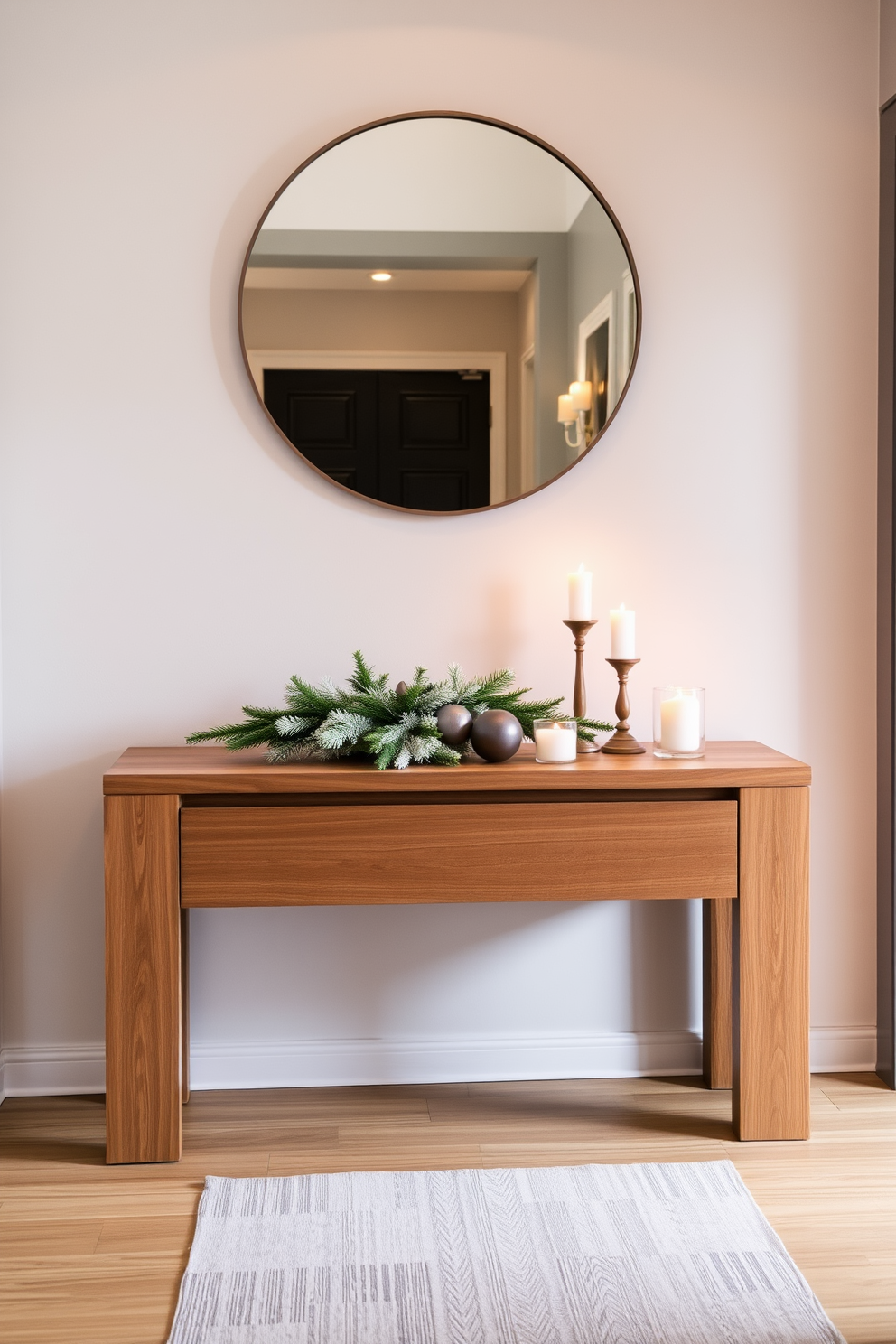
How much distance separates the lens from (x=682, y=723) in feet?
7.32

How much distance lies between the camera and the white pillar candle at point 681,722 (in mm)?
2232

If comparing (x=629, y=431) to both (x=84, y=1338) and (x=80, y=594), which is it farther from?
(x=84, y=1338)

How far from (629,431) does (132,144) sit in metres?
1.19

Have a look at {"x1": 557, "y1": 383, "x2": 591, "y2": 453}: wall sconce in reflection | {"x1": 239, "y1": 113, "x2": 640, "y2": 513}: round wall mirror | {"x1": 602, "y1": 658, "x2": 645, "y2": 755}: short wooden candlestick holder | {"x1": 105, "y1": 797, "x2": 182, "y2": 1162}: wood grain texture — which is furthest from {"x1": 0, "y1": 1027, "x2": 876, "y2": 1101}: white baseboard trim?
{"x1": 557, "y1": 383, "x2": 591, "y2": 453}: wall sconce in reflection

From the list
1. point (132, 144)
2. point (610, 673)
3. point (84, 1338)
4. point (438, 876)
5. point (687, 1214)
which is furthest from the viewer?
point (610, 673)

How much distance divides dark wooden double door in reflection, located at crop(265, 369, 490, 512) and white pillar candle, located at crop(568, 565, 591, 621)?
0.28 meters

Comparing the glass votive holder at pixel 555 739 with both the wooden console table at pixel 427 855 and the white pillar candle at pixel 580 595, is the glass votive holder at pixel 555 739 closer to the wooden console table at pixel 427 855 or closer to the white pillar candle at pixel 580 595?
the wooden console table at pixel 427 855

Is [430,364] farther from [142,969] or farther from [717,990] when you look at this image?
[717,990]

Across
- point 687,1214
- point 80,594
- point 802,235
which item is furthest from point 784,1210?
point 802,235

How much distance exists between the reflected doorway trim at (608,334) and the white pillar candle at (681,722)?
642mm

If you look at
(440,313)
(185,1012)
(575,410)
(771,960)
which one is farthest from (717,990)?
(440,313)

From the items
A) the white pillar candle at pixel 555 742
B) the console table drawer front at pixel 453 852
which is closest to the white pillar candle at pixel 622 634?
the white pillar candle at pixel 555 742

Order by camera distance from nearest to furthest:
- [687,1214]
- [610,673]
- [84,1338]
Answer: [84,1338] < [687,1214] < [610,673]

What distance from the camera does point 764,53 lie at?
2.46m
